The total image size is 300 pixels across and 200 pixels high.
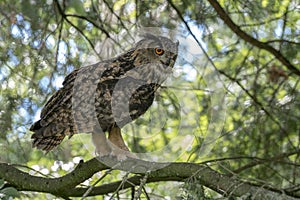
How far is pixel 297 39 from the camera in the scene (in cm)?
446

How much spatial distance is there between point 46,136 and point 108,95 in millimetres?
336

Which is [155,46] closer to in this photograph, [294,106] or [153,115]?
[153,115]

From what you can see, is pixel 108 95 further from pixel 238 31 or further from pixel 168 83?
pixel 238 31

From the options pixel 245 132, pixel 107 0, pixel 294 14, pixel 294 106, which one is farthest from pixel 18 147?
pixel 294 14

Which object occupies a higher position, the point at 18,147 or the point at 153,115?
the point at 153,115

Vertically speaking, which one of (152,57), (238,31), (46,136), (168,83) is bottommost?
(46,136)

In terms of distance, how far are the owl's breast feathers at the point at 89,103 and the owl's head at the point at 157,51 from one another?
0.18 feet

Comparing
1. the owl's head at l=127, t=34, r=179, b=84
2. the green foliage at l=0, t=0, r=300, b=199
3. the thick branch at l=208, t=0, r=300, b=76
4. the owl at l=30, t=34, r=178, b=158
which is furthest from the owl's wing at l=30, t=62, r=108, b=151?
the thick branch at l=208, t=0, r=300, b=76

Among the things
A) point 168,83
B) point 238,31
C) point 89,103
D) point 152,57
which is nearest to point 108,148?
point 89,103

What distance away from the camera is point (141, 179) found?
251cm

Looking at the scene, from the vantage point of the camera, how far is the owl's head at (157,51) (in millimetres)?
2863

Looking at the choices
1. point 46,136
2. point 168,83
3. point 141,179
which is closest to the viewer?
point 141,179

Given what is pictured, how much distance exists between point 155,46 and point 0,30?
4.61ft

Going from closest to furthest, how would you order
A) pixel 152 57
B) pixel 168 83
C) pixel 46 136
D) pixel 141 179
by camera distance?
pixel 141 179
pixel 46 136
pixel 152 57
pixel 168 83
